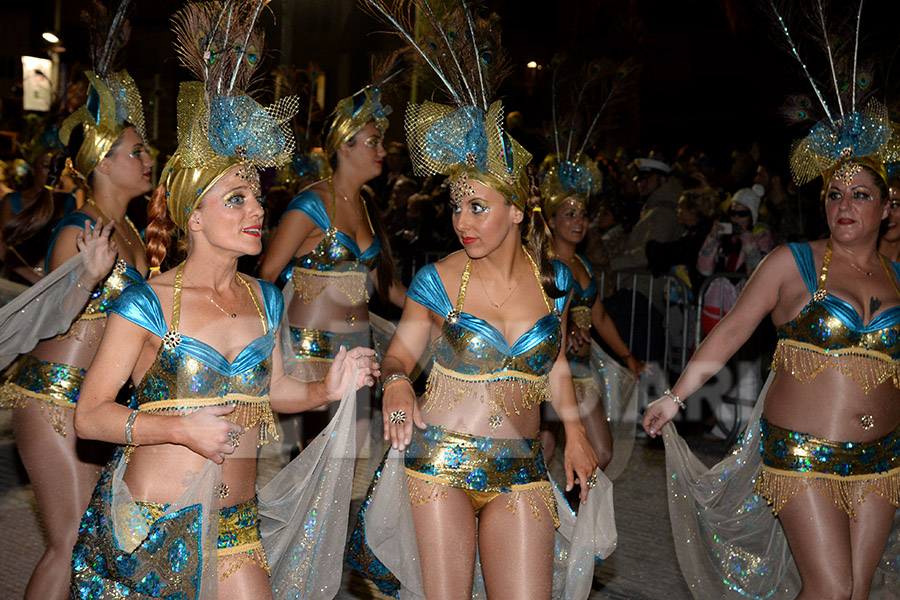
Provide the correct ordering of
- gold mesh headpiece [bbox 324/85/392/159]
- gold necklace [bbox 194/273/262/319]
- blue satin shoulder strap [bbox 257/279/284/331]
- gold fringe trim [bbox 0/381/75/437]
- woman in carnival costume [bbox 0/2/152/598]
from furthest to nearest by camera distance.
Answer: gold mesh headpiece [bbox 324/85/392/159]
gold fringe trim [bbox 0/381/75/437]
woman in carnival costume [bbox 0/2/152/598]
blue satin shoulder strap [bbox 257/279/284/331]
gold necklace [bbox 194/273/262/319]

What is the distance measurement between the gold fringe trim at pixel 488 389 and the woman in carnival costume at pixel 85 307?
1394 millimetres

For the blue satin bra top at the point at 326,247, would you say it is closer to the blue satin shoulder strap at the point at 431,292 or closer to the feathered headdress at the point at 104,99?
the feathered headdress at the point at 104,99

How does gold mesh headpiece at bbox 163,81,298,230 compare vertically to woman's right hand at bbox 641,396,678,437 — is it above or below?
above

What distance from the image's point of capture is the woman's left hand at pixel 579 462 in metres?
3.28

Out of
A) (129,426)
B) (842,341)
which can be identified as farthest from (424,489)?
(842,341)

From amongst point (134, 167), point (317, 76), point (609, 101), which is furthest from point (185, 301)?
point (317, 76)

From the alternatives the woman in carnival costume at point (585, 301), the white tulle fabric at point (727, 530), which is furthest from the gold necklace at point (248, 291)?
the woman in carnival costume at point (585, 301)

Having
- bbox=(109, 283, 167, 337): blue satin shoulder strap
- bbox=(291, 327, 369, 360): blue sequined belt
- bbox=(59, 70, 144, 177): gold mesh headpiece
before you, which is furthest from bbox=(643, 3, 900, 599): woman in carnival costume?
→ bbox=(59, 70, 144, 177): gold mesh headpiece

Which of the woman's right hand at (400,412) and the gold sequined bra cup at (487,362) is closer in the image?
the woman's right hand at (400,412)

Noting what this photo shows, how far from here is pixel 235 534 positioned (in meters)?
2.82

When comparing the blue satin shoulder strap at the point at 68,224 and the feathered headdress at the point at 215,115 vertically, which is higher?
the feathered headdress at the point at 215,115

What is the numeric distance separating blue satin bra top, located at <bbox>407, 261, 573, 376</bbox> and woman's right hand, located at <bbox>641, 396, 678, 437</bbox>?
0.69 m

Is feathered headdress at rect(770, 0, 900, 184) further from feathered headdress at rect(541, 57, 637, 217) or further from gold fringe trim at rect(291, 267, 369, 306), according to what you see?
gold fringe trim at rect(291, 267, 369, 306)

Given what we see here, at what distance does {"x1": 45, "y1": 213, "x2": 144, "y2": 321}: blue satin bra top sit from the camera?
3.99m
